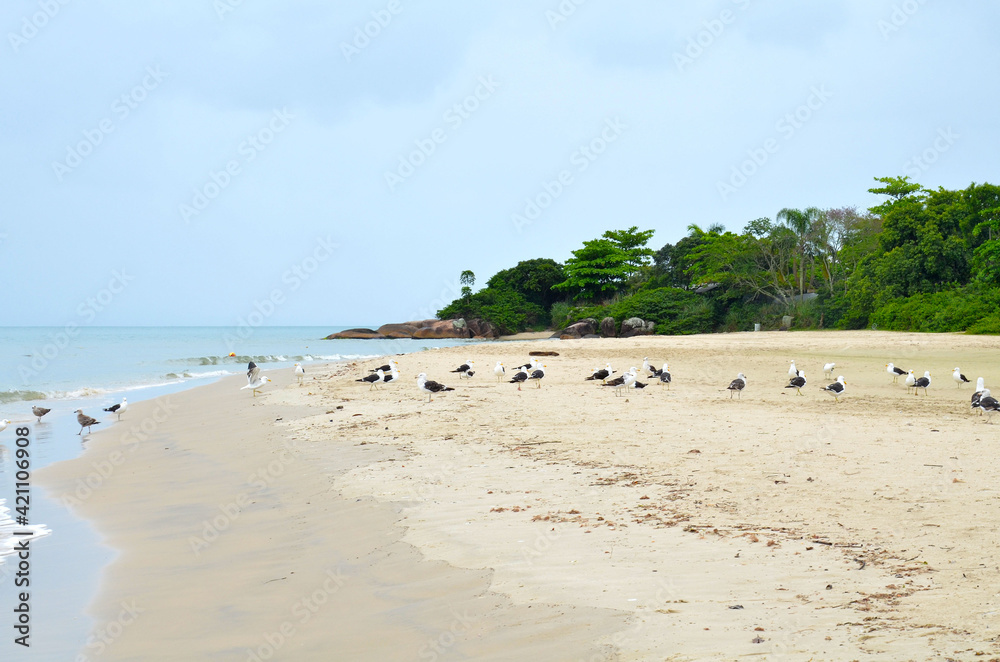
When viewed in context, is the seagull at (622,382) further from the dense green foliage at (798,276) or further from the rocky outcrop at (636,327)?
the rocky outcrop at (636,327)

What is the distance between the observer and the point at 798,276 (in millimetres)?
50438

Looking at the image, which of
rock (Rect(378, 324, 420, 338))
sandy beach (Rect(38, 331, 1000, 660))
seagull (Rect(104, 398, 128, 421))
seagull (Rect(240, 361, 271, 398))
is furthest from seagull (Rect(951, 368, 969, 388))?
rock (Rect(378, 324, 420, 338))

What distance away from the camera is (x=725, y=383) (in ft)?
57.2

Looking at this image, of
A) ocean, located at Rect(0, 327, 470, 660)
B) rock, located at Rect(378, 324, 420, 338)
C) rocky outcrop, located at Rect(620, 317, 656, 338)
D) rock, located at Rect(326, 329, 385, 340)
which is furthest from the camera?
rock, located at Rect(326, 329, 385, 340)

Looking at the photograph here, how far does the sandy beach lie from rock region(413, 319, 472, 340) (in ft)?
189

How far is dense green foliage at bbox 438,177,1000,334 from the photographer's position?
33.7 metres

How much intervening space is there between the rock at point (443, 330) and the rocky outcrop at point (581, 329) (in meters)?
14.8

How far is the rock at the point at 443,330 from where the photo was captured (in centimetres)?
6988

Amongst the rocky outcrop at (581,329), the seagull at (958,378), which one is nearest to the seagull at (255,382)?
the seagull at (958,378)

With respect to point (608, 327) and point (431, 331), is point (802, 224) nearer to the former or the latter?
point (608, 327)

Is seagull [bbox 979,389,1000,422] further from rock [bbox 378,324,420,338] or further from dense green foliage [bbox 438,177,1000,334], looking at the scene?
rock [bbox 378,324,420,338]

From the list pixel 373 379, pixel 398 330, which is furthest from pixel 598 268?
pixel 373 379

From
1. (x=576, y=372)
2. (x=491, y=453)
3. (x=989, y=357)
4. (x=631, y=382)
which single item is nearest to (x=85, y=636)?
(x=491, y=453)

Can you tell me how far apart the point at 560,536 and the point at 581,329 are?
51.3m
